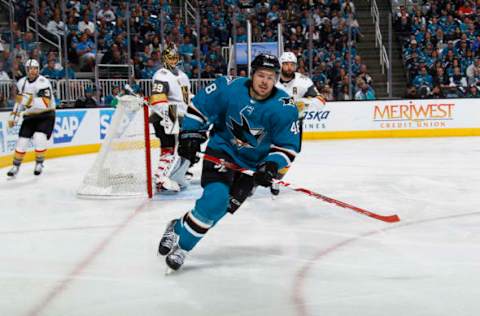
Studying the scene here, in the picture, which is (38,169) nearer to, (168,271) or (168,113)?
(168,113)

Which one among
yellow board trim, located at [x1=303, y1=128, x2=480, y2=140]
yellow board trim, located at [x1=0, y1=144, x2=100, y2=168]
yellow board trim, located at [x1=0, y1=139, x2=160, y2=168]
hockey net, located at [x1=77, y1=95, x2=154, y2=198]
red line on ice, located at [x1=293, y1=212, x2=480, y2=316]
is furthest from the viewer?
yellow board trim, located at [x1=303, y1=128, x2=480, y2=140]

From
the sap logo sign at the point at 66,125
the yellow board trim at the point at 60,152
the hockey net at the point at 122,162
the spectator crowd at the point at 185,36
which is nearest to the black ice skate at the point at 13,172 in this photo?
the yellow board trim at the point at 60,152

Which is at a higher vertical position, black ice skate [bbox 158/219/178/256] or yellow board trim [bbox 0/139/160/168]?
black ice skate [bbox 158/219/178/256]

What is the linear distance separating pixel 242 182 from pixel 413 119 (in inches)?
346

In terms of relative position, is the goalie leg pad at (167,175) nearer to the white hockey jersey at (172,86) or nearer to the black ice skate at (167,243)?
the white hockey jersey at (172,86)

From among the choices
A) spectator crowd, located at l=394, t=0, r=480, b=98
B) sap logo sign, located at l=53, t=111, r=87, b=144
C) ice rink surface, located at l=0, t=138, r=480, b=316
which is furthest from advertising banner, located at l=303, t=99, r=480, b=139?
ice rink surface, located at l=0, t=138, r=480, b=316

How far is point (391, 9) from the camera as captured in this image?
14086 mm

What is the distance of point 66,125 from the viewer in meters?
9.19

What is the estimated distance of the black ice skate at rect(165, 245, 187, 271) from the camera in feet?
10.1

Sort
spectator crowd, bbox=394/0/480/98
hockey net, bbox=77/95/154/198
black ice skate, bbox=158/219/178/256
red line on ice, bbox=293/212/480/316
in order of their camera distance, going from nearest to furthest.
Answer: red line on ice, bbox=293/212/480/316 → black ice skate, bbox=158/219/178/256 → hockey net, bbox=77/95/154/198 → spectator crowd, bbox=394/0/480/98

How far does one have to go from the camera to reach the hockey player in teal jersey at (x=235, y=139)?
301 centimetres

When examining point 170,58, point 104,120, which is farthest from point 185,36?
point 170,58

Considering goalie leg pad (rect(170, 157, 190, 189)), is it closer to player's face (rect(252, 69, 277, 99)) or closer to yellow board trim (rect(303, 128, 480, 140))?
player's face (rect(252, 69, 277, 99))

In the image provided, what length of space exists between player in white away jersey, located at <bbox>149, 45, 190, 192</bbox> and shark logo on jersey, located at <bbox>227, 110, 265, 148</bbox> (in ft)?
7.77
